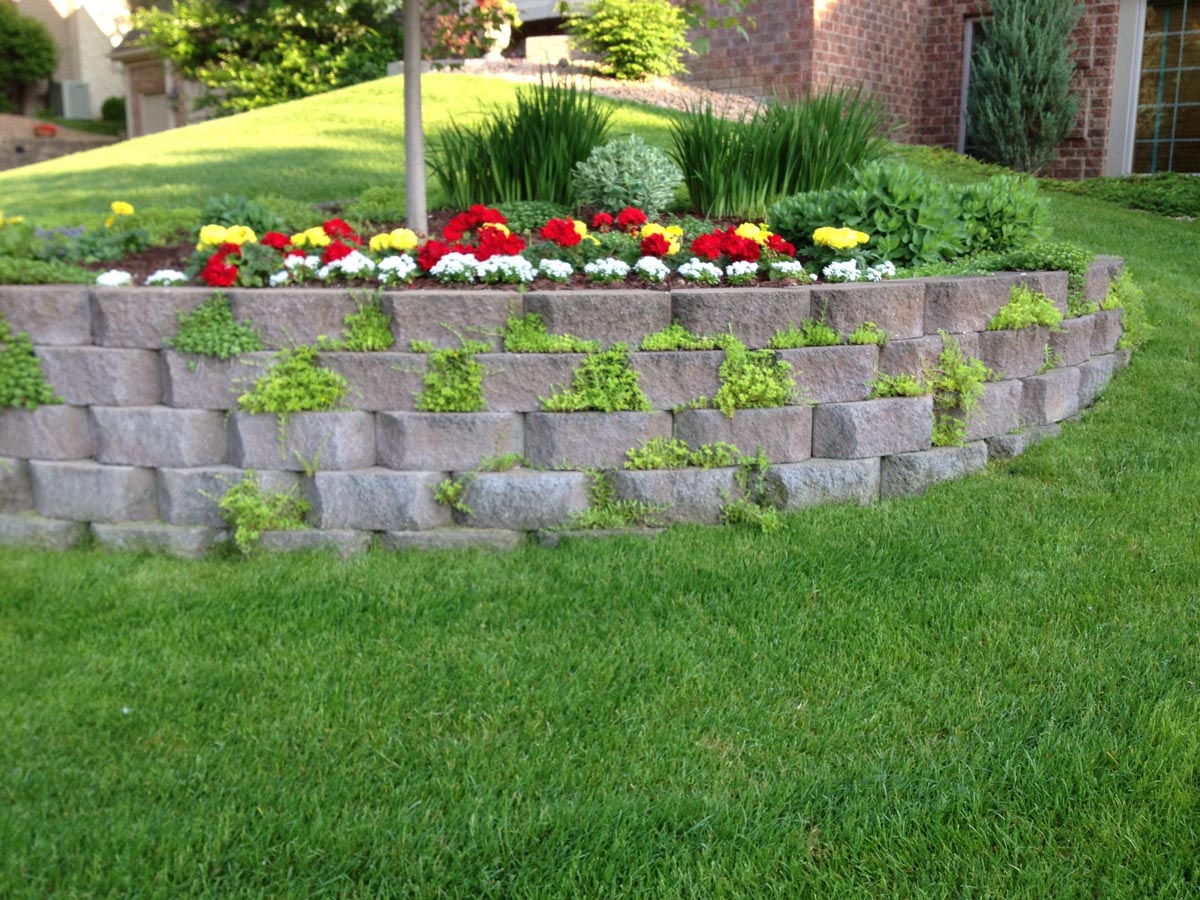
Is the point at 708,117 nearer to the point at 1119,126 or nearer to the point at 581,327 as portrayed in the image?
the point at 581,327

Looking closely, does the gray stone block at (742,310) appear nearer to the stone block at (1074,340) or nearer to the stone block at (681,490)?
the stone block at (681,490)

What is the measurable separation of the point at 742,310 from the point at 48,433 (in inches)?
98.3

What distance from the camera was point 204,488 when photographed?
3.60m

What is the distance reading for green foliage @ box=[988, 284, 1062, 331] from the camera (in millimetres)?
4277

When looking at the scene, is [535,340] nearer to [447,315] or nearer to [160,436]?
[447,315]

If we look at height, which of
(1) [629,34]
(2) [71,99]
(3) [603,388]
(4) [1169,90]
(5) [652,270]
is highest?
(2) [71,99]

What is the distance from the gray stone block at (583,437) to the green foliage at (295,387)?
2.23 feet

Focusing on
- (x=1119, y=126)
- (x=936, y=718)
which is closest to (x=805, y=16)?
(x=1119, y=126)

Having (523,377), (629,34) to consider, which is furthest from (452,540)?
(629,34)

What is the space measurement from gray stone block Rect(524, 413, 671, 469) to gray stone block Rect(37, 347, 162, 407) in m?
1.35

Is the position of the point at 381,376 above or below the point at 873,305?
below

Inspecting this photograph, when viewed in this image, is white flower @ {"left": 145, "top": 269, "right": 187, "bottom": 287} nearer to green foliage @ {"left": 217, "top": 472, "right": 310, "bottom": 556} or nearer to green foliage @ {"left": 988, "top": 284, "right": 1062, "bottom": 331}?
green foliage @ {"left": 217, "top": 472, "right": 310, "bottom": 556}

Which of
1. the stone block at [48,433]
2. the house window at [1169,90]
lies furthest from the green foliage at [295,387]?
the house window at [1169,90]

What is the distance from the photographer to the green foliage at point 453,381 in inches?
141
